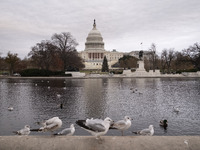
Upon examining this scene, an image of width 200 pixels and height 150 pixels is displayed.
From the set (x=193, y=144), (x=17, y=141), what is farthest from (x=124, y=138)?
(x=17, y=141)

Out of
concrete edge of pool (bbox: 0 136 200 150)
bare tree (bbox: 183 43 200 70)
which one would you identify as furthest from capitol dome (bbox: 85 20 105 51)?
concrete edge of pool (bbox: 0 136 200 150)

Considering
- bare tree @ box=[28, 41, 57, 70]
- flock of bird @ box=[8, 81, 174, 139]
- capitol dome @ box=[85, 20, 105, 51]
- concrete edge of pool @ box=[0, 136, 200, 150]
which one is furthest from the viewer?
capitol dome @ box=[85, 20, 105, 51]

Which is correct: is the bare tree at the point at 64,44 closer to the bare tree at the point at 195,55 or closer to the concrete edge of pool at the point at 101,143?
the bare tree at the point at 195,55

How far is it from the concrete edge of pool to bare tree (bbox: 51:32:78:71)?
61.2 meters

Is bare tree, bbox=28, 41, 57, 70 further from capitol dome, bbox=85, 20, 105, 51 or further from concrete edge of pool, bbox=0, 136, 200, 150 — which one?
capitol dome, bbox=85, 20, 105, 51

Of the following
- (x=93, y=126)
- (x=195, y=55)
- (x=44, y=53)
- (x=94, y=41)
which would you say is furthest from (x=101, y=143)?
(x=94, y=41)

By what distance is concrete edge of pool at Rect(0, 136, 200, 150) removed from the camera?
16.3 ft

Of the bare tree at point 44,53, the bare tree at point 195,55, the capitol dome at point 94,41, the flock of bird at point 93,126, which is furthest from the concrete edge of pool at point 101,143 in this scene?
the capitol dome at point 94,41

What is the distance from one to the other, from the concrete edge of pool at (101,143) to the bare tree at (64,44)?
2408 inches

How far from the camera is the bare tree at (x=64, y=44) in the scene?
6581 centimetres

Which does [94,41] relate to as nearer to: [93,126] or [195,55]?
[195,55]

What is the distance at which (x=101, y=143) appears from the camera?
509cm

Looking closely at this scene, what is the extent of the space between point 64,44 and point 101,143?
6386 cm

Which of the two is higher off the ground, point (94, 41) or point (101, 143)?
point (94, 41)
